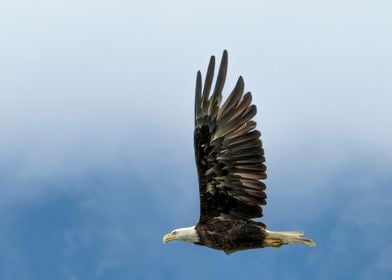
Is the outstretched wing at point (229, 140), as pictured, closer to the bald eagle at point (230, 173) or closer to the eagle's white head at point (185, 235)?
the bald eagle at point (230, 173)

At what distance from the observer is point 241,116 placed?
7000 cm

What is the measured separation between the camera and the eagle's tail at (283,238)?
69.7 metres

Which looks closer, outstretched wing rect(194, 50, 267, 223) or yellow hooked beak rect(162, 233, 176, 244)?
outstretched wing rect(194, 50, 267, 223)

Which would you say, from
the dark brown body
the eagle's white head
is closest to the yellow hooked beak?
the eagle's white head

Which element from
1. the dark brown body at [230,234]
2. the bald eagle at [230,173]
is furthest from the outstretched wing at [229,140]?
the dark brown body at [230,234]

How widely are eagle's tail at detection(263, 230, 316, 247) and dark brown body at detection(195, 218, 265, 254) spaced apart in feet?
0.79

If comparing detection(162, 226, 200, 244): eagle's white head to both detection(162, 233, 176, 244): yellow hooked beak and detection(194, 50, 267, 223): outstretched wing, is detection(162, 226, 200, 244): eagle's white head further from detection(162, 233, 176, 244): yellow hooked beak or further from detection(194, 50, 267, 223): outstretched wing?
detection(194, 50, 267, 223): outstretched wing

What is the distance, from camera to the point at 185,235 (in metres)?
70.4

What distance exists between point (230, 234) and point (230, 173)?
141cm

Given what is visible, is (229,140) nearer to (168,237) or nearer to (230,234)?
(230,234)

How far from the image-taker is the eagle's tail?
6969cm

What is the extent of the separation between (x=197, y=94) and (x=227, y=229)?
3.21 meters

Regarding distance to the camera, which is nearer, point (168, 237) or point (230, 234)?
point (230, 234)

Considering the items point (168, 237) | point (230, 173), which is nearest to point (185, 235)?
point (168, 237)
